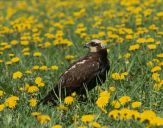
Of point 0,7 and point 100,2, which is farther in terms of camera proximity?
point 0,7

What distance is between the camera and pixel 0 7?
50.5 ft

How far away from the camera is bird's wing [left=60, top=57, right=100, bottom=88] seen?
6117 millimetres

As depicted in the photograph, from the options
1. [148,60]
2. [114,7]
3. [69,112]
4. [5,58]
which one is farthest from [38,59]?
[114,7]

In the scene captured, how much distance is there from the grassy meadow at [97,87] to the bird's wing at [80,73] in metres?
0.17

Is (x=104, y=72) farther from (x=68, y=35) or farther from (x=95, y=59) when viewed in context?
(x=68, y=35)

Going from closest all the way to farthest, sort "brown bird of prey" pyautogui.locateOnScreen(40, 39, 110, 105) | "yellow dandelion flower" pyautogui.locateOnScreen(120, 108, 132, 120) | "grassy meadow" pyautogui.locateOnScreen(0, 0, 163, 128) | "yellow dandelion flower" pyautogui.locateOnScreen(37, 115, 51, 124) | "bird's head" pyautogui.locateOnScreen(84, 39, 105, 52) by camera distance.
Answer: "yellow dandelion flower" pyautogui.locateOnScreen(120, 108, 132, 120)
"yellow dandelion flower" pyautogui.locateOnScreen(37, 115, 51, 124)
"grassy meadow" pyautogui.locateOnScreen(0, 0, 163, 128)
"brown bird of prey" pyautogui.locateOnScreen(40, 39, 110, 105)
"bird's head" pyautogui.locateOnScreen(84, 39, 105, 52)

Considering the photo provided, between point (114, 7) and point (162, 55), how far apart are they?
5427 millimetres

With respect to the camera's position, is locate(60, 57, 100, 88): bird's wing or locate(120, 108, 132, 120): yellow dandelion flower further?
locate(60, 57, 100, 88): bird's wing

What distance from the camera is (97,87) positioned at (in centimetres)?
630

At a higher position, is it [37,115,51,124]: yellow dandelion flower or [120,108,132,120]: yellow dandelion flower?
[120,108,132,120]: yellow dandelion flower

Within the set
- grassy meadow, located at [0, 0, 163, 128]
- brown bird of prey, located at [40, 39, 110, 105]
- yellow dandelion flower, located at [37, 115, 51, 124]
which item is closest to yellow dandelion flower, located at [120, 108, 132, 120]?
grassy meadow, located at [0, 0, 163, 128]

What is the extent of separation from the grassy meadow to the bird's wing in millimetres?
172

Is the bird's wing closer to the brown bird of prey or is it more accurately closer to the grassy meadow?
the brown bird of prey

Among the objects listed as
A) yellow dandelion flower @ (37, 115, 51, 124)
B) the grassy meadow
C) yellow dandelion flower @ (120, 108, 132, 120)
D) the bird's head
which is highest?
the bird's head
